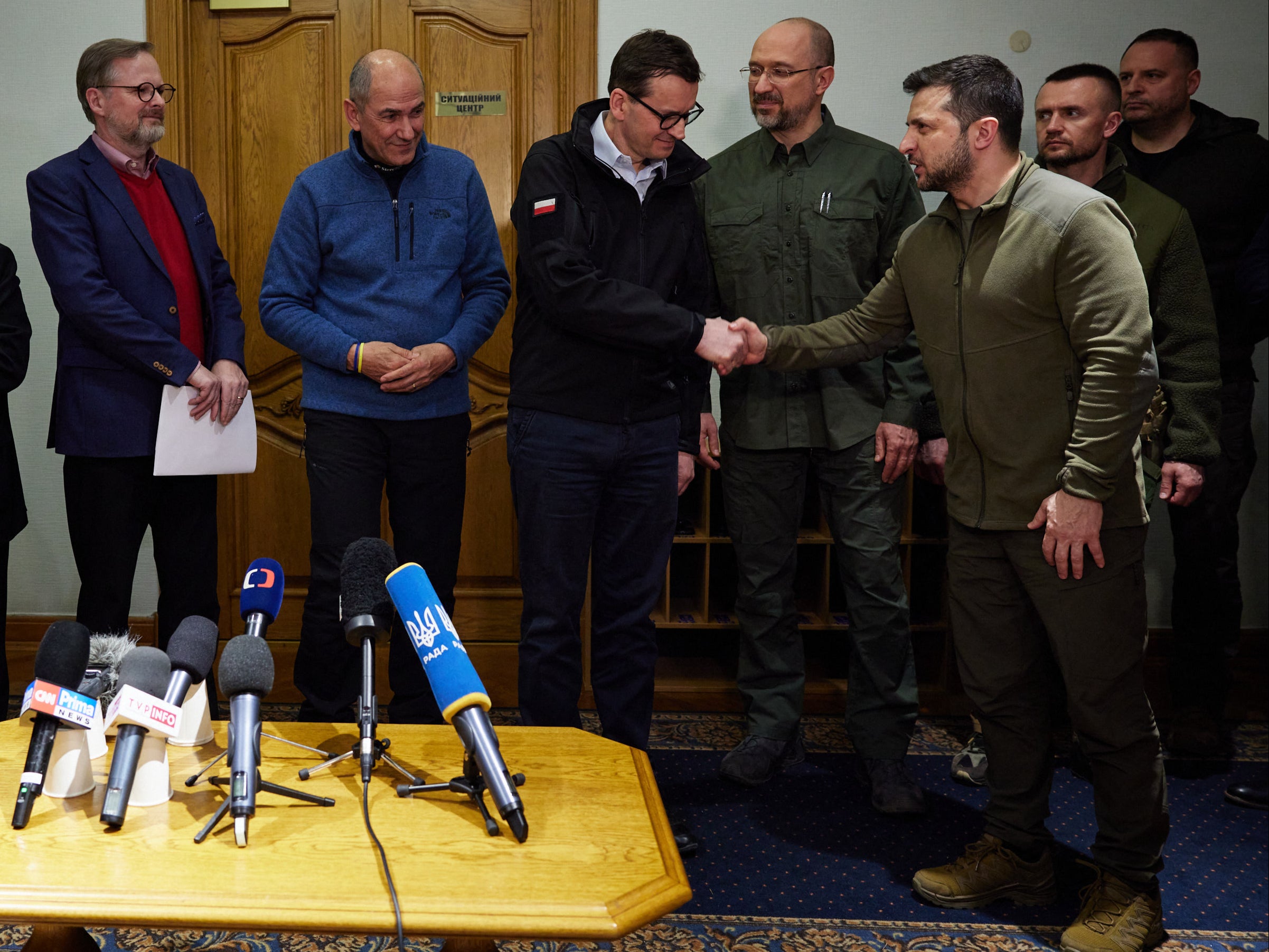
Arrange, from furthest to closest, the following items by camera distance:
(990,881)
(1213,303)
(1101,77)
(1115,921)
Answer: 1. (1213,303)
2. (1101,77)
3. (990,881)
4. (1115,921)

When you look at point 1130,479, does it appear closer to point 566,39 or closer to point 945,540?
point 945,540

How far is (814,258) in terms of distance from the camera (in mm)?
2604

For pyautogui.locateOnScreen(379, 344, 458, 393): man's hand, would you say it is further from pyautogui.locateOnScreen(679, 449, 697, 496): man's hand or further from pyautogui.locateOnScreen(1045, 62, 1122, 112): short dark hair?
pyautogui.locateOnScreen(1045, 62, 1122, 112): short dark hair

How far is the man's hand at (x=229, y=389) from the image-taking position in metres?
2.62

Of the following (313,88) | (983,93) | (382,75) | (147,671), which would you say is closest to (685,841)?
(147,671)

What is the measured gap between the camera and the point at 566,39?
3.22 meters

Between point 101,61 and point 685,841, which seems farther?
point 101,61

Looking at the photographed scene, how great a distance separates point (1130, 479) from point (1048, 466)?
0.14 metres

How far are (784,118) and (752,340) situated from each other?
0.60 m

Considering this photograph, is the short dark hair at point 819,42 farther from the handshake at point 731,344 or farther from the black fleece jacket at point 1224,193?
the black fleece jacket at point 1224,193

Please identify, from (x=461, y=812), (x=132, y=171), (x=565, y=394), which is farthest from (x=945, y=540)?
(x=132, y=171)

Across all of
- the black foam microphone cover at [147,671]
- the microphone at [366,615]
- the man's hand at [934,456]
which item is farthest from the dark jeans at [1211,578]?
the black foam microphone cover at [147,671]

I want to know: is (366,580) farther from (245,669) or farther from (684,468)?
(684,468)

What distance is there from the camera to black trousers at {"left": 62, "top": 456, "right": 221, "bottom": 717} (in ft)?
8.42
